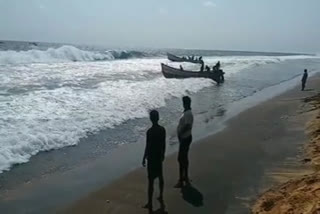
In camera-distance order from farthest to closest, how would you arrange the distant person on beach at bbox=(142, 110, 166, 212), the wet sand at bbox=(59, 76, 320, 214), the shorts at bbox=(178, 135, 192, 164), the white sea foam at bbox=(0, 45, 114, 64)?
the white sea foam at bbox=(0, 45, 114, 64)
the shorts at bbox=(178, 135, 192, 164)
the wet sand at bbox=(59, 76, 320, 214)
the distant person on beach at bbox=(142, 110, 166, 212)

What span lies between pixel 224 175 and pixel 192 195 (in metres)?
1.58

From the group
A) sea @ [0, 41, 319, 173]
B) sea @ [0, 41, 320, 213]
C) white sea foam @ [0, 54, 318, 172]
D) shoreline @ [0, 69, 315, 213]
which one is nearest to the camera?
shoreline @ [0, 69, 315, 213]

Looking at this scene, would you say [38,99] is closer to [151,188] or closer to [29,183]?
[29,183]

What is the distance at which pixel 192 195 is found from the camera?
7926 millimetres

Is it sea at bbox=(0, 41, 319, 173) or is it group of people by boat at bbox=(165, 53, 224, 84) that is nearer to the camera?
sea at bbox=(0, 41, 319, 173)

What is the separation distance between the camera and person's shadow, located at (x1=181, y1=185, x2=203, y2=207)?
24.9 ft

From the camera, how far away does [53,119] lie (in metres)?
15.2

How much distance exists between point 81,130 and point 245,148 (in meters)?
5.87

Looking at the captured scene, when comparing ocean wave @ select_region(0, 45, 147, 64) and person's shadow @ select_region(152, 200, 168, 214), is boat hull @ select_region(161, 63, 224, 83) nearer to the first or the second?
ocean wave @ select_region(0, 45, 147, 64)

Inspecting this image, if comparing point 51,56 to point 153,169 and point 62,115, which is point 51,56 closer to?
point 62,115

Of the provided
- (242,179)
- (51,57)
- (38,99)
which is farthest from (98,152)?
(51,57)

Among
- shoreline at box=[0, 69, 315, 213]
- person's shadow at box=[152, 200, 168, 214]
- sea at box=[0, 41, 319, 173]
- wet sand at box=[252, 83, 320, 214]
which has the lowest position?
A: sea at box=[0, 41, 319, 173]

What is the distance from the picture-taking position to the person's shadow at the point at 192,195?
24.9 feet

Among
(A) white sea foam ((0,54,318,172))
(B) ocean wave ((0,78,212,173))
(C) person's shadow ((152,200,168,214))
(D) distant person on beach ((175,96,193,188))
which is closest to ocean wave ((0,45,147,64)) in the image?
(A) white sea foam ((0,54,318,172))
